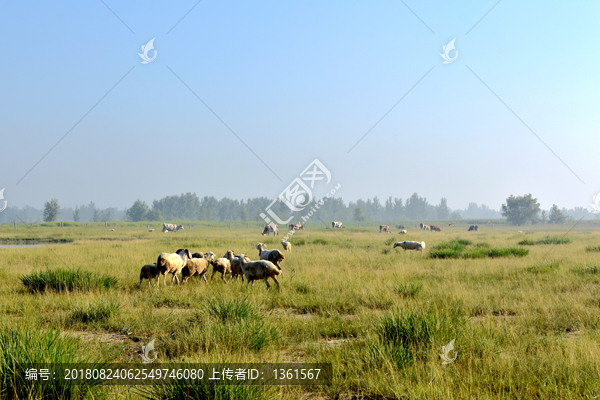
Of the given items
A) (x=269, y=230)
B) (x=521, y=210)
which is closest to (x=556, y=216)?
(x=521, y=210)

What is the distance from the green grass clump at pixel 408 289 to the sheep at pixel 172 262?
6.28 meters

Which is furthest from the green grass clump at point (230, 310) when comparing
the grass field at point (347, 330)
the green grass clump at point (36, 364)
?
the green grass clump at point (36, 364)

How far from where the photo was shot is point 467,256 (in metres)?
18.9

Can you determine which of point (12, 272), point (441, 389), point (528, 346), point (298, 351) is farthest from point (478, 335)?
point (12, 272)

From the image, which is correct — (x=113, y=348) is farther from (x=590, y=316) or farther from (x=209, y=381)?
(x=590, y=316)

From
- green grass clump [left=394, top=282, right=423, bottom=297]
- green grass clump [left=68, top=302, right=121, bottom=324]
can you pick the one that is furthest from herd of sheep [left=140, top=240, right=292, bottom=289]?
green grass clump [left=394, top=282, right=423, bottom=297]

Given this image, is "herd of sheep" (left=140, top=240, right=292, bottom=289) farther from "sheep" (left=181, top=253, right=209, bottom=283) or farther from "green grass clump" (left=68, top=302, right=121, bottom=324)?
"green grass clump" (left=68, top=302, right=121, bottom=324)

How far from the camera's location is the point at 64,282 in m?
10.2

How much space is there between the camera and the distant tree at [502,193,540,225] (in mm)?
119000

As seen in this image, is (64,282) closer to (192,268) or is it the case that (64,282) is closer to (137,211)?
(192,268)

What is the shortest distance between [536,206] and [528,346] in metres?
134

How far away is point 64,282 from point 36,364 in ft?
24.1

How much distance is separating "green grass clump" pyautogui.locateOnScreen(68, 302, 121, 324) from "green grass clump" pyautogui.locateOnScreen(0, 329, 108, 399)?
113 inches

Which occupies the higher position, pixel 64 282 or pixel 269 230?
pixel 64 282
